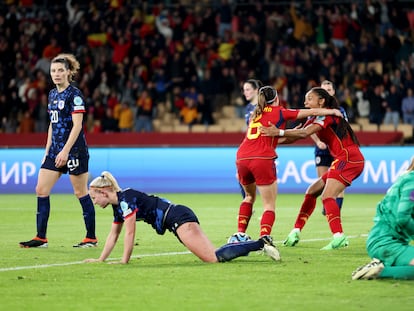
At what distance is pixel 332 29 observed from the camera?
3050 cm

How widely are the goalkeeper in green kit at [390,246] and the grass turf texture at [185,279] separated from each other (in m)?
0.13

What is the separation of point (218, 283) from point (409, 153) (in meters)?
15.1

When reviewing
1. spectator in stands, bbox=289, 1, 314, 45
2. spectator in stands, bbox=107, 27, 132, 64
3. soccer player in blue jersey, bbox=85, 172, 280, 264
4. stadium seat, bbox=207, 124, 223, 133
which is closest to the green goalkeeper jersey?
soccer player in blue jersey, bbox=85, 172, 280, 264

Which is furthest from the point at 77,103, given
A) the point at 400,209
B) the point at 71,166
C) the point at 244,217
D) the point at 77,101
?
the point at 400,209

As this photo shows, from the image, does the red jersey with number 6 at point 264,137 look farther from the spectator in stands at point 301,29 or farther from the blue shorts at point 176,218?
the spectator in stands at point 301,29

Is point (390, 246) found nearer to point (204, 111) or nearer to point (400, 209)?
→ point (400, 209)

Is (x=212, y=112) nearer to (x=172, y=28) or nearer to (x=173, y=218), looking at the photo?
(x=172, y=28)

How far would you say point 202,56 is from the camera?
101 feet

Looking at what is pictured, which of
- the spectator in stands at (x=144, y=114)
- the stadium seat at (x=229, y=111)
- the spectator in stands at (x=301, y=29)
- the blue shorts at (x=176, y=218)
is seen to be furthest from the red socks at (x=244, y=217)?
the spectator in stands at (x=301, y=29)

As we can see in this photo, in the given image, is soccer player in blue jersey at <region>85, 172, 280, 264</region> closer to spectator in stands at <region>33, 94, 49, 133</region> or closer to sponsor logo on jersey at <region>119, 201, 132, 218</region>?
sponsor logo on jersey at <region>119, 201, 132, 218</region>

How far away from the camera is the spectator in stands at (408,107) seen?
1083 inches

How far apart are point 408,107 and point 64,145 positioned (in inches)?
650

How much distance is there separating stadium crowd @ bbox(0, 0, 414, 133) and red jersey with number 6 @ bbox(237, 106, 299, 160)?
52.2 ft

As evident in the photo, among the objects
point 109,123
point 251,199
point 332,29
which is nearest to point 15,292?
point 251,199
